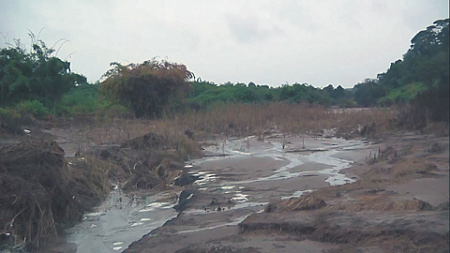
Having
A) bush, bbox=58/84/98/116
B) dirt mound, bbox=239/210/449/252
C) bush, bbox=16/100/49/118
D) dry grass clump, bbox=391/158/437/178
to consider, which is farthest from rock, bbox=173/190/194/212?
bush, bbox=58/84/98/116

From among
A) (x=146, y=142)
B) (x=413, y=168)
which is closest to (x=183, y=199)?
(x=413, y=168)

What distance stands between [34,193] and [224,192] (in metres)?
3.16

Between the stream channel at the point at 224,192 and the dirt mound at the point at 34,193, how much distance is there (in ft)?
1.17

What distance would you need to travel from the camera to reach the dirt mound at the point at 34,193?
6289 mm

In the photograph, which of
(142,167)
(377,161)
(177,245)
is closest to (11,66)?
(142,167)

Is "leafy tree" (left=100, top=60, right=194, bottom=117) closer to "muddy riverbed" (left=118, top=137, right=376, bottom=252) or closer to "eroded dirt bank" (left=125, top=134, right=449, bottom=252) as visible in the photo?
"muddy riverbed" (left=118, top=137, right=376, bottom=252)

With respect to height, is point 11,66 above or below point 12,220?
above

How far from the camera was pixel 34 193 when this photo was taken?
6758 mm

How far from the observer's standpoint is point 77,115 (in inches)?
941

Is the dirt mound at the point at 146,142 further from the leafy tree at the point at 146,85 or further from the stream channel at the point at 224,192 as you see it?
the leafy tree at the point at 146,85

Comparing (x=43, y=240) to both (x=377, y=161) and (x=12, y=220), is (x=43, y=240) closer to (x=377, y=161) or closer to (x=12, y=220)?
(x=12, y=220)

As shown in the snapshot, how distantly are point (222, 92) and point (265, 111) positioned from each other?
1420 centimetres

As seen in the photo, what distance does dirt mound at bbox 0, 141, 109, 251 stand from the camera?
6289 millimetres

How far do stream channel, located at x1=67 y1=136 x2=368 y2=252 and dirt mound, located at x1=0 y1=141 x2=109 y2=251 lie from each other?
36 centimetres
